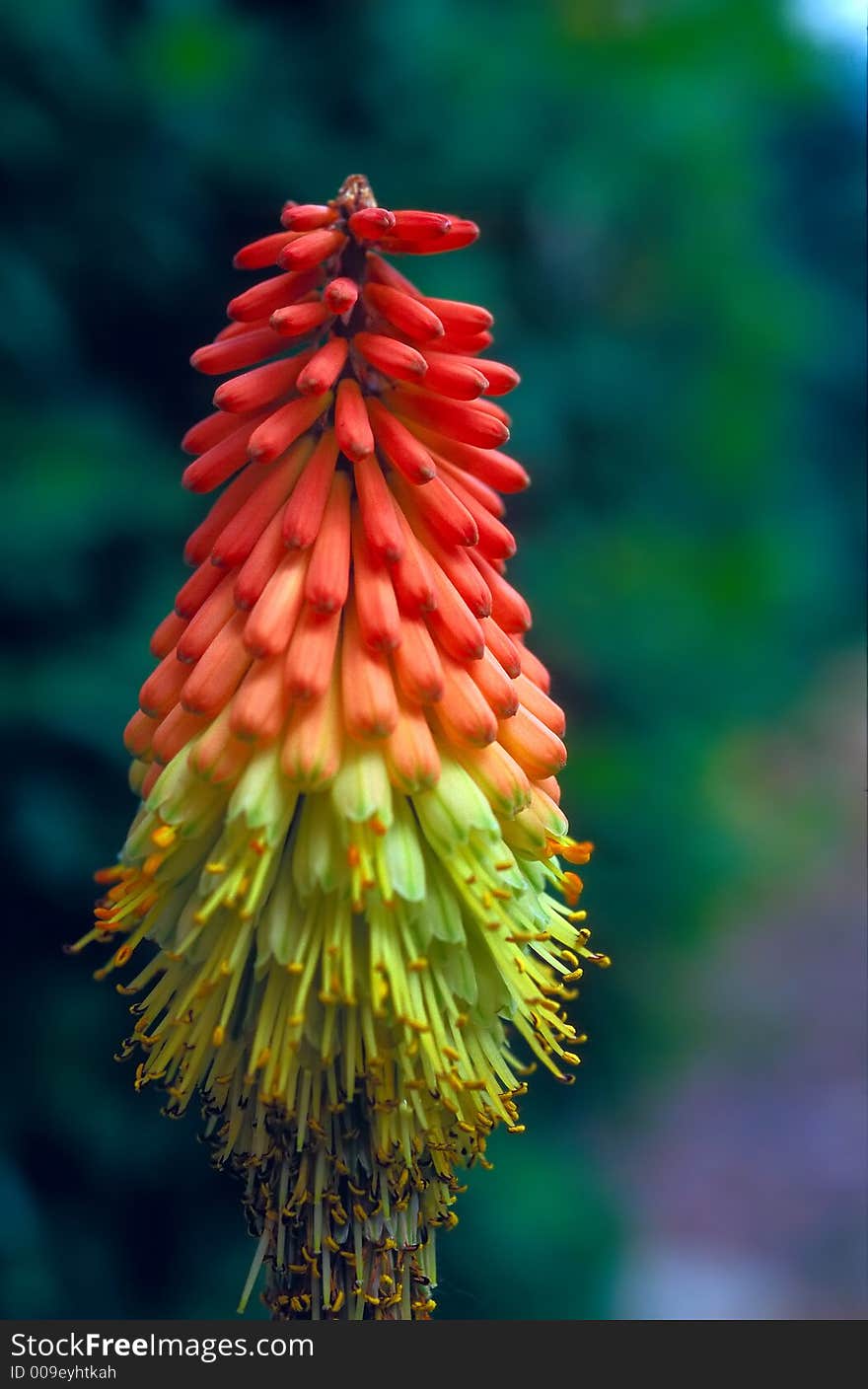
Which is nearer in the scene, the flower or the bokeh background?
the flower

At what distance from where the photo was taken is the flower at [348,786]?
147cm

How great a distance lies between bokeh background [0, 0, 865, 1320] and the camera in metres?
3.28

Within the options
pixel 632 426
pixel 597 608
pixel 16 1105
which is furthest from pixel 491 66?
pixel 16 1105

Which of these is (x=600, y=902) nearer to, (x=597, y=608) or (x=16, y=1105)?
(x=597, y=608)

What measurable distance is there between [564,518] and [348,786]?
11.0ft

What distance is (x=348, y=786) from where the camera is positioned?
147 centimetres

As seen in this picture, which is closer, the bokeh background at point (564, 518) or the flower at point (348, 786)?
the flower at point (348, 786)

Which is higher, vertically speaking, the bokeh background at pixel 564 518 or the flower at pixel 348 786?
the bokeh background at pixel 564 518

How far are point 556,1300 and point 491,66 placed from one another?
13.4 feet

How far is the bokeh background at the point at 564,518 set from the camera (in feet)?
10.8

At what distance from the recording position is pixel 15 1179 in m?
3.28

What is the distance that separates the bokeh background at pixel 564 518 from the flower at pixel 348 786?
84cm

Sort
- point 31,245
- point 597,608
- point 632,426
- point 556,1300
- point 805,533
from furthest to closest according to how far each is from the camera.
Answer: point 805,533 → point 632,426 → point 597,608 → point 556,1300 → point 31,245

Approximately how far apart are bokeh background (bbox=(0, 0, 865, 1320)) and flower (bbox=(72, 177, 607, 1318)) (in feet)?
2.75
